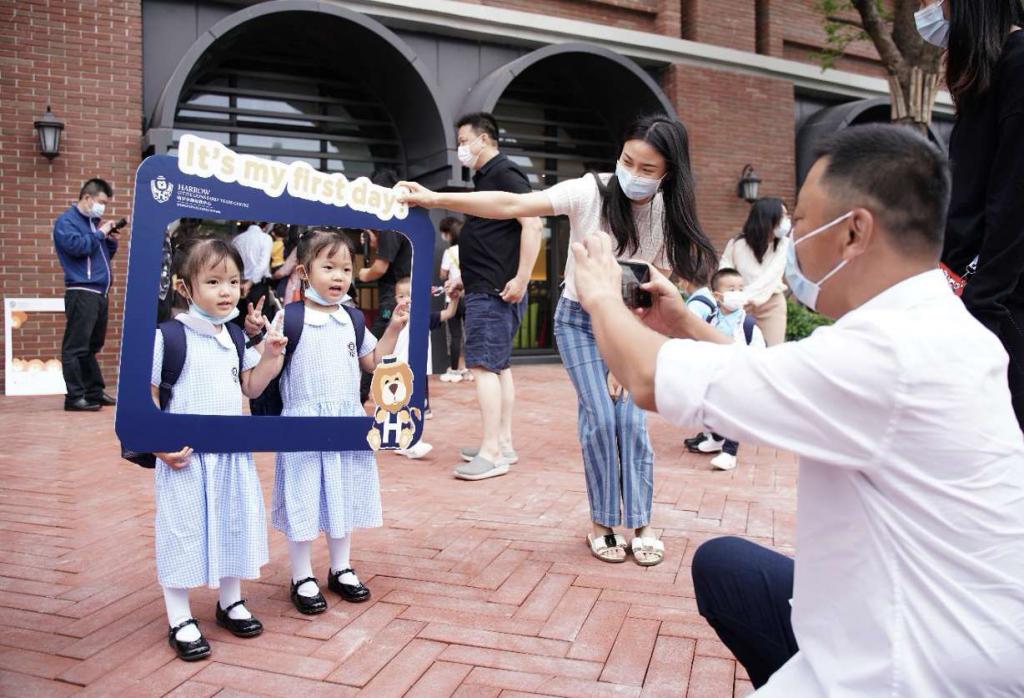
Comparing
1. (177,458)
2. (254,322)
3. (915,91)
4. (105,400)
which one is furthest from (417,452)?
(915,91)

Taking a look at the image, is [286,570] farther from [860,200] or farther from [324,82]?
[324,82]

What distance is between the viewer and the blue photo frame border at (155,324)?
2410 mm

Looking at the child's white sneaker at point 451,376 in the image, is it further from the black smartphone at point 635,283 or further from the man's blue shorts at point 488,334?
the black smartphone at point 635,283

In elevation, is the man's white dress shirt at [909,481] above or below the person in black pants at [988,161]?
below

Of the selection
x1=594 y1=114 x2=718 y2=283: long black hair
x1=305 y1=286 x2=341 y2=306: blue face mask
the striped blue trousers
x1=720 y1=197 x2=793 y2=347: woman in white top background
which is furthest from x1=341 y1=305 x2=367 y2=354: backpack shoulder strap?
x1=720 y1=197 x2=793 y2=347: woman in white top background

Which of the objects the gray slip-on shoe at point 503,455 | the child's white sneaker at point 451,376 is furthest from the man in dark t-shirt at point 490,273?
the child's white sneaker at point 451,376

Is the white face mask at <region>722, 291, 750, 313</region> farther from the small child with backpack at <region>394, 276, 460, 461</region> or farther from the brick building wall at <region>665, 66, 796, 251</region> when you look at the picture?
the brick building wall at <region>665, 66, 796, 251</region>

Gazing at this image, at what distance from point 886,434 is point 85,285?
7257 mm

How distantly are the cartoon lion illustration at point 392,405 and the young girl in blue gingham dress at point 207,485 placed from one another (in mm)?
367

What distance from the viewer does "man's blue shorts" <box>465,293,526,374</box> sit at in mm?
4633

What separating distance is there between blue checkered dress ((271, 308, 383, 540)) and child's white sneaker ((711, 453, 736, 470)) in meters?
2.67

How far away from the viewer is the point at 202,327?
2.62 metres

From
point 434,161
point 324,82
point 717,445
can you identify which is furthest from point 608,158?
point 717,445

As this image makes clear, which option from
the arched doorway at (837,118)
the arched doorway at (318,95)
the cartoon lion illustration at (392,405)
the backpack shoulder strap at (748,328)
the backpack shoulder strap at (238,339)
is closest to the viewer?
the backpack shoulder strap at (238,339)
